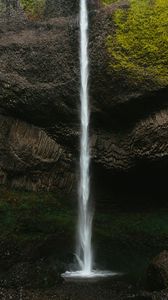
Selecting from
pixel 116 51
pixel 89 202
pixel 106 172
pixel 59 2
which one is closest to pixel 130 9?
pixel 116 51

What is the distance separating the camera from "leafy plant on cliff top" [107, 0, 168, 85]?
14602mm

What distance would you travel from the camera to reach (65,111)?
598 inches

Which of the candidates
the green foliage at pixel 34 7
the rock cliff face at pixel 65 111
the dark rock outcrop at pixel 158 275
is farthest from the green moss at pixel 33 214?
the green foliage at pixel 34 7

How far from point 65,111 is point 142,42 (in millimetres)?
2740

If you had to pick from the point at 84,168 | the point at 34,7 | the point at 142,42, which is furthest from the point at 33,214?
the point at 34,7

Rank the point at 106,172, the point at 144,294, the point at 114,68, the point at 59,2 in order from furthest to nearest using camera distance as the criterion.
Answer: the point at 59,2 < the point at 106,172 < the point at 114,68 < the point at 144,294

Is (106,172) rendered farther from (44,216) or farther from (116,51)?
(116,51)

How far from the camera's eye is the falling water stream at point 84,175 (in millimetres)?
15125

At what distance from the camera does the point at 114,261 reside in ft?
50.2

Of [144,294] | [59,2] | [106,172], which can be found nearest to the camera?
[144,294]

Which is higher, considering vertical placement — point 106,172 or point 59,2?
point 59,2

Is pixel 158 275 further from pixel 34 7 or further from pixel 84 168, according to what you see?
pixel 34 7

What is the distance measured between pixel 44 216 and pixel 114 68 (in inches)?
176

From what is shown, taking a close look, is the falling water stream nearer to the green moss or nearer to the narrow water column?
the narrow water column
